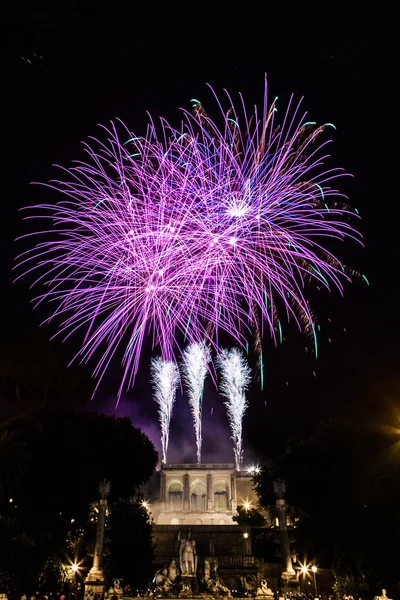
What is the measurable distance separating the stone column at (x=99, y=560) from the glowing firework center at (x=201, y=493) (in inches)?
2064

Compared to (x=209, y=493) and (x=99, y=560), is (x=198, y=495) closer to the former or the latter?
(x=209, y=493)

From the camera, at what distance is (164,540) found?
1980 inches

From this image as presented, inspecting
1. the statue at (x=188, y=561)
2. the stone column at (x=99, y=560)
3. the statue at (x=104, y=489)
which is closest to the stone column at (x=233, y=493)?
the statue at (x=188, y=561)

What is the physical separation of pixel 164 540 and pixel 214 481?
3728 centimetres

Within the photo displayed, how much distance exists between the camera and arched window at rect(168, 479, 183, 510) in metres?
84.9

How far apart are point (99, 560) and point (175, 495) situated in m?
57.2

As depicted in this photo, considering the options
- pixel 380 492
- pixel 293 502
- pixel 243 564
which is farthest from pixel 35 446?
pixel 380 492

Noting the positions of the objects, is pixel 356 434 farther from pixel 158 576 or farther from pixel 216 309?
pixel 216 309

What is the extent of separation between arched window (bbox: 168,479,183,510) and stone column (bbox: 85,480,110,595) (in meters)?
54.6

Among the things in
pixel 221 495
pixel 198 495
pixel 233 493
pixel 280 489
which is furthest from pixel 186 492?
pixel 280 489

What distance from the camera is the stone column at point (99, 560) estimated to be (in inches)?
1171

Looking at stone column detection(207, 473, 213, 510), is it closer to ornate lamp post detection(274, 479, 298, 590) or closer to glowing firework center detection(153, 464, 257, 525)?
glowing firework center detection(153, 464, 257, 525)

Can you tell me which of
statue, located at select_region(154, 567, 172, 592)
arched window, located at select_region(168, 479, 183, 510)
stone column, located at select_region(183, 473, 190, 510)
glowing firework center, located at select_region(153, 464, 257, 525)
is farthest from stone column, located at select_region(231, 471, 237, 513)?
statue, located at select_region(154, 567, 172, 592)

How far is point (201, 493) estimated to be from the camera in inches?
3415
